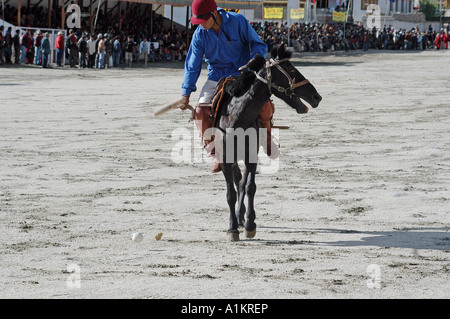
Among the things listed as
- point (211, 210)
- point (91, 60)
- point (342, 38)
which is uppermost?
point (342, 38)

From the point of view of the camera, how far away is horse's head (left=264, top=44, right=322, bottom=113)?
311 inches

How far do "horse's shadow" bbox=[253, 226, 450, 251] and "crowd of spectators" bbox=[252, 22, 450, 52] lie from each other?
41360 mm

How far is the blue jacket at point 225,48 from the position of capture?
8.48 metres

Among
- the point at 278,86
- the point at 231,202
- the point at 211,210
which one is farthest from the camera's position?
the point at 211,210

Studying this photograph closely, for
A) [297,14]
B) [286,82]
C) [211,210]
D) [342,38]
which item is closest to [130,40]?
[297,14]

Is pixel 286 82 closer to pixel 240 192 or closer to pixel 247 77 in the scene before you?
pixel 247 77

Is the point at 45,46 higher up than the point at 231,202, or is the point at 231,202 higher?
the point at 45,46

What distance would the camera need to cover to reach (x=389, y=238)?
8.23 meters

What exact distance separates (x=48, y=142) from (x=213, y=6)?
7.48 meters

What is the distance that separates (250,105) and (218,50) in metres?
0.89

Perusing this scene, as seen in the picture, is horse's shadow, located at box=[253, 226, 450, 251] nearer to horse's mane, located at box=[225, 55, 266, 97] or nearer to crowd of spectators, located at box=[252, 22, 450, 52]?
horse's mane, located at box=[225, 55, 266, 97]

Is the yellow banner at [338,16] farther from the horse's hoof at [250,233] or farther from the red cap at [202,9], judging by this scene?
the horse's hoof at [250,233]

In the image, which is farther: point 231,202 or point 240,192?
point 240,192

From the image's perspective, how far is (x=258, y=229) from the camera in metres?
8.74
